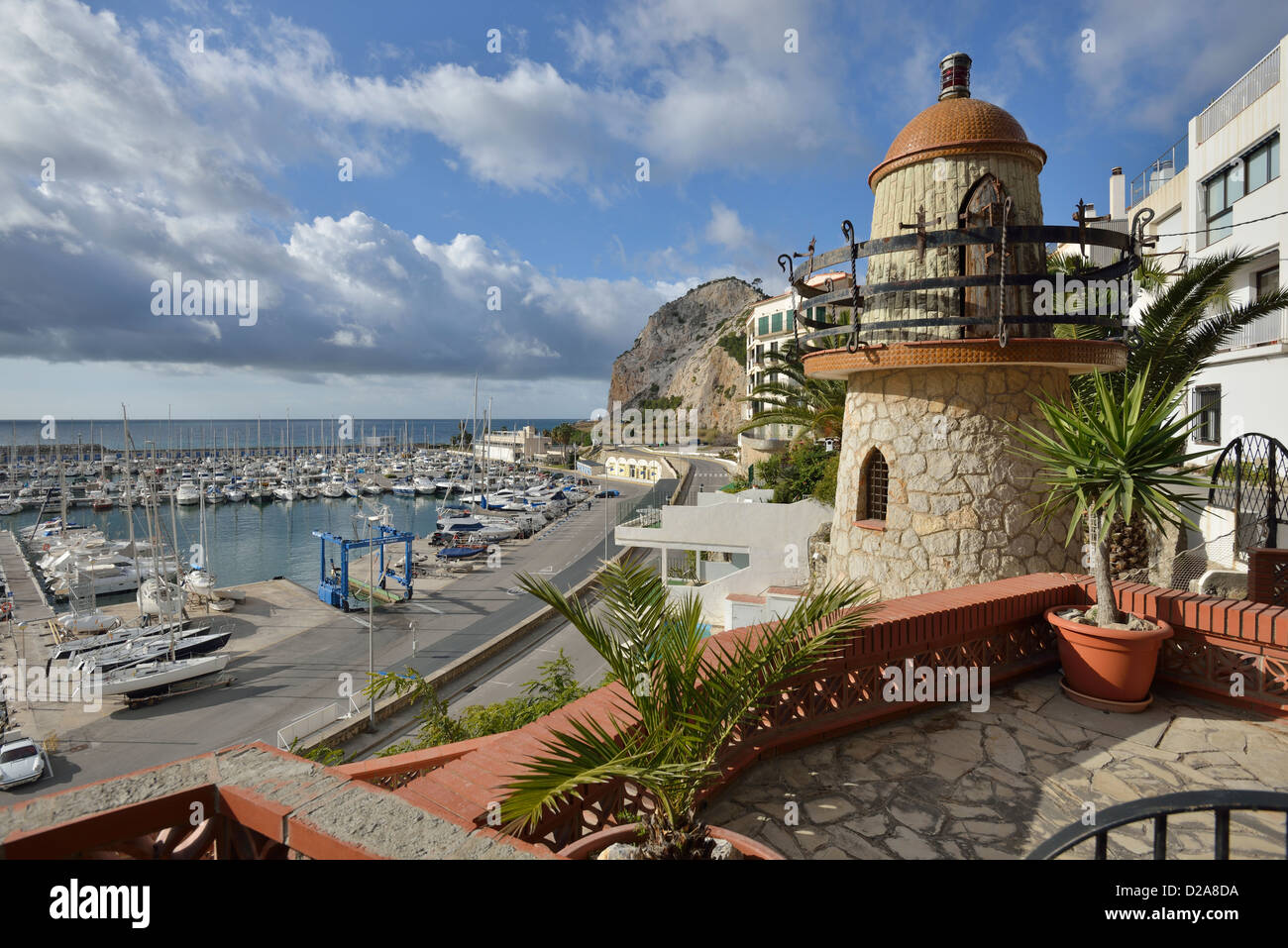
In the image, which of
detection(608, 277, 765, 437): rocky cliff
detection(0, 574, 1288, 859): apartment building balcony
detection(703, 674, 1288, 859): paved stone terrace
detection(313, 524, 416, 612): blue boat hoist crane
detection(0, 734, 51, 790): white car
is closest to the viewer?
detection(0, 574, 1288, 859): apartment building balcony

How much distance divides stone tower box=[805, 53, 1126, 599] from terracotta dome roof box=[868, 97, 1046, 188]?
17 mm

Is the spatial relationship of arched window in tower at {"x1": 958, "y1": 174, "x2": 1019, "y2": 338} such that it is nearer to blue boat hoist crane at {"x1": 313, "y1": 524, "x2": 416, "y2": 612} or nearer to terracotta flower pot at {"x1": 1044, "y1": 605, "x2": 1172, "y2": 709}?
terracotta flower pot at {"x1": 1044, "y1": 605, "x2": 1172, "y2": 709}

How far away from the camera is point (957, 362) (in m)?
7.61

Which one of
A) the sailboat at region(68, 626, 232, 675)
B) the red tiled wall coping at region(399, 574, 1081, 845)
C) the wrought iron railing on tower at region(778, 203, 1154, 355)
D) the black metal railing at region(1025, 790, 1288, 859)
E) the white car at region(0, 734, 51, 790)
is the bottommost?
the white car at region(0, 734, 51, 790)

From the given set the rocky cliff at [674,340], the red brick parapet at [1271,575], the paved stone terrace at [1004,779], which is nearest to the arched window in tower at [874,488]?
the red brick parapet at [1271,575]

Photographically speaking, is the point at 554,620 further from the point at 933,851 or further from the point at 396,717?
the point at 933,851

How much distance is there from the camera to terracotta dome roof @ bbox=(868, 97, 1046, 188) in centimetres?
813

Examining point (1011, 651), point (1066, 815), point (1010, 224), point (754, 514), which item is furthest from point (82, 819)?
point (754, 514)

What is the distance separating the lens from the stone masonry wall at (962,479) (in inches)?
313

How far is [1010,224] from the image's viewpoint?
7477mm

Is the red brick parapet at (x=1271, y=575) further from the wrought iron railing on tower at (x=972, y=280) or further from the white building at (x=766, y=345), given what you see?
the white building at (x=766, y=345)

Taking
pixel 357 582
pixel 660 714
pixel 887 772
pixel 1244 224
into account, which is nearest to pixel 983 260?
pixel 887 772

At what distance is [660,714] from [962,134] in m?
8.25

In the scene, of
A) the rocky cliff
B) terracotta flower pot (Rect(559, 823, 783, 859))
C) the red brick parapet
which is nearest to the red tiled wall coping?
terracotta flower pot (Rect(559, 823, 783, 859))
